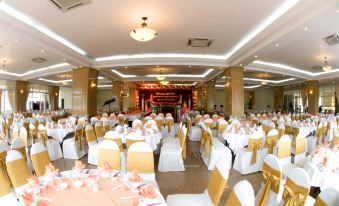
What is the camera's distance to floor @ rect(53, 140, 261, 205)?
13.9 feet

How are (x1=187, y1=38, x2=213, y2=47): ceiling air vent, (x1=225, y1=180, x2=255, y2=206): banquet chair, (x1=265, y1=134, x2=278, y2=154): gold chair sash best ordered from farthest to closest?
(x1=187, y1=38, x2=213, y2=47): ceiling air vent → (x1=265, y1=134, x2=278, y2=154): gold chair sash → (x1=225, y1=180, x2=255, y2=206): banquet chair

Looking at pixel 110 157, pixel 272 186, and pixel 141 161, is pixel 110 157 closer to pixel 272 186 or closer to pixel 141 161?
pixel 141 161

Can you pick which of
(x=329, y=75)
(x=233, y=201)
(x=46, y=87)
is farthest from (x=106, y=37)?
(x=46, y=87)

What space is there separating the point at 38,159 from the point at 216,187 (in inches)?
96.4

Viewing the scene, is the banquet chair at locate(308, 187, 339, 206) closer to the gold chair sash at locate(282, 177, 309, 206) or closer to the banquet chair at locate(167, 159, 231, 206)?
the gold chair sash at locate(282, 177, 309, 206)

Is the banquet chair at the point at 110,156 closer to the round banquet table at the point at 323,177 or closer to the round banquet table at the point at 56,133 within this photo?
the round banquet table at the point at 323,177

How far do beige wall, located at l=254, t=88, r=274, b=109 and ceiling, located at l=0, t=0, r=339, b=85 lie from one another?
54.4ft

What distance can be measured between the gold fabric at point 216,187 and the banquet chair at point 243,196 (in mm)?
347

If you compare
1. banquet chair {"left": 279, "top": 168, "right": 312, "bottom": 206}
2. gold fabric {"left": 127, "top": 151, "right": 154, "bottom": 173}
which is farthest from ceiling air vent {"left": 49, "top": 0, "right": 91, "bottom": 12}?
banquet chair {"left": 279, "top": 168, "right": 312, "bottom": 206}

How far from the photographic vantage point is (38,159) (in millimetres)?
3219

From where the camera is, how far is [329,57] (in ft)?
33.9

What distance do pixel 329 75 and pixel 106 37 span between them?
1397 cm

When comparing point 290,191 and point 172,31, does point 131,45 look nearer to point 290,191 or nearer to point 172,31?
point 172,31

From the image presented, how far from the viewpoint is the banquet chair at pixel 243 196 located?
1682 millimetres
